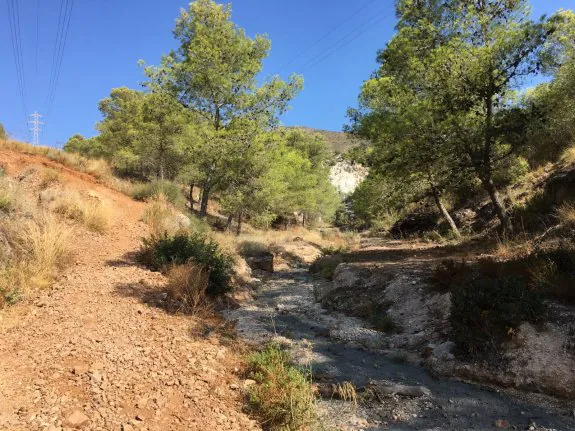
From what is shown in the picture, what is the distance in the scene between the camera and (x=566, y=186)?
12477mm

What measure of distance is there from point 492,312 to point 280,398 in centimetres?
321

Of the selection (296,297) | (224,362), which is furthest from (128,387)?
(296,297)

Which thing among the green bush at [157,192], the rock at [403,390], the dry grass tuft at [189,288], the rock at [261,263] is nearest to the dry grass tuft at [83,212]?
the dry grass tuft at [189,288]

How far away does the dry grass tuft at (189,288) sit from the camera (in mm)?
7305

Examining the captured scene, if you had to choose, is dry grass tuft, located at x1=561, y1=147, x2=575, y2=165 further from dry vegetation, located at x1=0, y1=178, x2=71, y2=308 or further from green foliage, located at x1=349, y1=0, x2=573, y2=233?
dry vegetation, located at x1=0, y1=178, x2=71, y2=308

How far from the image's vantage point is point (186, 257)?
29.1ft

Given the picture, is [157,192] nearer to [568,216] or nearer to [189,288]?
[189,288]

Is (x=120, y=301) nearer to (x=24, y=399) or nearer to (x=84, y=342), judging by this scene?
(x=84, y=342)

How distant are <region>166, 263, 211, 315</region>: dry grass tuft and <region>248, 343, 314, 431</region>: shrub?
2.50 meters

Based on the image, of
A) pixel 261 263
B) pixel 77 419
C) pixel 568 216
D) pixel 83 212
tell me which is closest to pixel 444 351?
pixel 77 419

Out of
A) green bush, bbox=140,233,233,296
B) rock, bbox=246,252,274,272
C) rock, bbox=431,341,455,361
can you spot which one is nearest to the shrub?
rock, bbox=431,341,455,361

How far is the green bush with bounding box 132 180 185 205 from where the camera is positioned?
15336 millimetres

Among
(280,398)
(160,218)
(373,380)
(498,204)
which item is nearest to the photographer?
(280,398)

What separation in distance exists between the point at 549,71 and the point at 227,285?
962 cm
